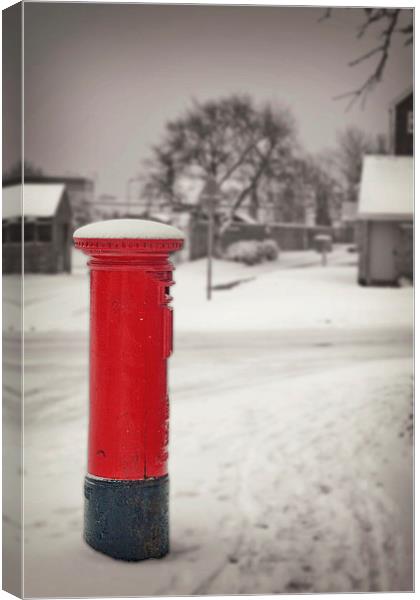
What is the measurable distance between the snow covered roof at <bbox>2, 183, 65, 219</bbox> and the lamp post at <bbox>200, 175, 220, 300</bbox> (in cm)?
72

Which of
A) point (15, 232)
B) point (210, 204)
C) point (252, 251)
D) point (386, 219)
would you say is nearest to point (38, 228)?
point (15, 232)

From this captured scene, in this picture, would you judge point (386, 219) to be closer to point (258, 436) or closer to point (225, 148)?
point (225, 148)

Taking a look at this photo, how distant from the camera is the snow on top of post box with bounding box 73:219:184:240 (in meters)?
2.71

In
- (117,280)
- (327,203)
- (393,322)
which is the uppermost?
(327,203)

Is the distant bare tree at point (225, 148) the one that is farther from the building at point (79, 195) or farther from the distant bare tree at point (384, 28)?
the distant bare tree at point (384, 28)

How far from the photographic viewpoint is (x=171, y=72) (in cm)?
394

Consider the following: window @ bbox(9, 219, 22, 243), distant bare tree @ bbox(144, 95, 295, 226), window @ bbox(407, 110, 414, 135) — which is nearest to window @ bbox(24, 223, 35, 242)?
window @ bbox(9, 219, 22, 243)

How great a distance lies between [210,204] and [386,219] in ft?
2.83

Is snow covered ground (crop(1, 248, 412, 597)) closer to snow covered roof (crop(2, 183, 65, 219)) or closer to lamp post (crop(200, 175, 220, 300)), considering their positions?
lamp post (crop(200, 175, 220, 300))

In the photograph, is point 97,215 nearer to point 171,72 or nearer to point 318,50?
point 171,72

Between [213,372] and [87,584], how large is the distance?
1.38 m

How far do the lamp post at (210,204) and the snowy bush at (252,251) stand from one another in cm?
11

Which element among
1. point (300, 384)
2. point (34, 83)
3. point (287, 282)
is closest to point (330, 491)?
point (300, 384)

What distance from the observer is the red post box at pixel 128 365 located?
2.73 metres
